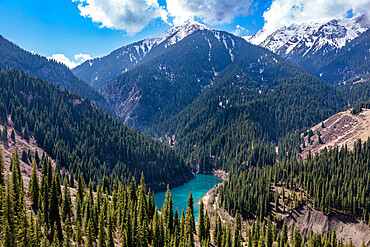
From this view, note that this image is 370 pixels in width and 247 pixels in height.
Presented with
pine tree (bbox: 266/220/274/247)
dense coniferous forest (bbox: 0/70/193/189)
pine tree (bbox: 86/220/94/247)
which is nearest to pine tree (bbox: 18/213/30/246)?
pine tree (bbox: 86/220/94/247)

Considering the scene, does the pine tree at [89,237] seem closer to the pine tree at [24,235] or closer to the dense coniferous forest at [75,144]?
the pine tree at [24,235]

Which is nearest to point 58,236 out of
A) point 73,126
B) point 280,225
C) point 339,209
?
point 280,225

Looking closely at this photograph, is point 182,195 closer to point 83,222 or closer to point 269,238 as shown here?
point 269,238

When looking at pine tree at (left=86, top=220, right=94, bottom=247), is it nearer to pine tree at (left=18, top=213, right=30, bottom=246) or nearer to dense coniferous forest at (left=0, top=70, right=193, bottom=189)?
pine tree at (left=18, top=213, right=30, bottom=246)

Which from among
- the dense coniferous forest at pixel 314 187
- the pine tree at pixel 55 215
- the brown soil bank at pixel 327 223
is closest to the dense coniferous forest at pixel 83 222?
the pine tree at pixel 55 215

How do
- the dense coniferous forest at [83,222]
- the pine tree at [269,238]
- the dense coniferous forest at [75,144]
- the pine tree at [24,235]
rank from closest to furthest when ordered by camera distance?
the pine tree at [24,235]
the dense coniferous forest at [83,222]
the pine tree at [269,238]
the dense coniferous forest at [75,144]

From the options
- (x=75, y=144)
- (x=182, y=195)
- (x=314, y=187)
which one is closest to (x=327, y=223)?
(x=314, y=187)
